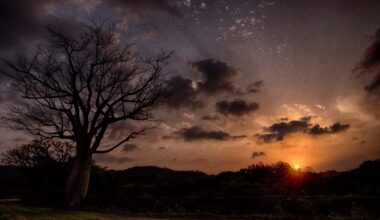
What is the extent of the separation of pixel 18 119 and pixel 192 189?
60.4 ft

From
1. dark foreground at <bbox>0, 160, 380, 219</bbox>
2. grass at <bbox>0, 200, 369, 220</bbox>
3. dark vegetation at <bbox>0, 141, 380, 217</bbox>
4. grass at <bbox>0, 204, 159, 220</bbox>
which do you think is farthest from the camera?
dark vegetation at <bbox>0, 141, 380, 217</bbox>

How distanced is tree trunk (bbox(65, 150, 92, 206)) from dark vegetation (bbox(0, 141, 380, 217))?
0.63 metres

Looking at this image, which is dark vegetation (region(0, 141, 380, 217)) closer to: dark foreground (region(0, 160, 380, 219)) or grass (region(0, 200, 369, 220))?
dark foreground (region(0, 160, 380, 219))

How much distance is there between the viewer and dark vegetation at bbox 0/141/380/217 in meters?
20.5

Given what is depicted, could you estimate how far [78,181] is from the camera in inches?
865

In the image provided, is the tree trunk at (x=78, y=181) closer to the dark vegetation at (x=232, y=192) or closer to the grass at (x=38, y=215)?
the dark vegetation at (x=232, y=192)

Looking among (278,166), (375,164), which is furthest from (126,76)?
(375,164)

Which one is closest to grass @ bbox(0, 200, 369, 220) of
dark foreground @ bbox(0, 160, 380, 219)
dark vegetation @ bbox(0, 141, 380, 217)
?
dark foreground @ bbox(0, 160, 380, 219)

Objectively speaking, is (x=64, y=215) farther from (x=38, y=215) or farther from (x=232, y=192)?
(x=232, y=192)

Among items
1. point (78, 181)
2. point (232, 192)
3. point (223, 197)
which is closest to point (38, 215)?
point (78, 181)

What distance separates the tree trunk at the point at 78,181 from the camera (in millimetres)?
21656

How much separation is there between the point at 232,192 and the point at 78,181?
13912 mm

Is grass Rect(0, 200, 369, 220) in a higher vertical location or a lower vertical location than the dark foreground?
lower

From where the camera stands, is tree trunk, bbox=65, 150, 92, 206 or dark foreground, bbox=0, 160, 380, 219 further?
tree trunk, bbox=65, 150, 92, 206
